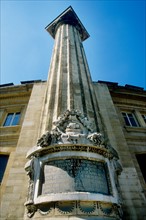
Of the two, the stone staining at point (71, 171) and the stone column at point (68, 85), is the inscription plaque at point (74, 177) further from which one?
the stone column at point (68, 85)

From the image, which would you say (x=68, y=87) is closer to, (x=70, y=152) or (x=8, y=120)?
(x=70, y=152)

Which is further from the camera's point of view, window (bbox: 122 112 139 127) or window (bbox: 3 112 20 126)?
window (bbox: 122 112 139 127)

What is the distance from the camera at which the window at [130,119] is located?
10.9 meters

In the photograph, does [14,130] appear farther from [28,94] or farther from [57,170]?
[57,170]

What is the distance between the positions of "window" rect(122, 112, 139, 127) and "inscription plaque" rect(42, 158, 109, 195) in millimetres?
7240

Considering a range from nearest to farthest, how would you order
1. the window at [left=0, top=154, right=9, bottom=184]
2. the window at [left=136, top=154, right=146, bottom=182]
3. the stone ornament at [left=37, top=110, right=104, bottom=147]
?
the stone ornament at [left=37, top=110, right=104, bottom=147] < the window at [left=0, top=154, right=9, bottom=184] < the window at [left=136, top=154, right=146, bottom=182]

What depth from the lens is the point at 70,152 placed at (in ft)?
13.8

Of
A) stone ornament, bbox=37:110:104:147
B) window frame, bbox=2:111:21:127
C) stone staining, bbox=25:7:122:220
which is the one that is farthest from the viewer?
window frame, bbox=2:111:21:127

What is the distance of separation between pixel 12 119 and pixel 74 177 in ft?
25.8

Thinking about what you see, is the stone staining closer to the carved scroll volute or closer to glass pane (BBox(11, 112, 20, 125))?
the carved scroll volute

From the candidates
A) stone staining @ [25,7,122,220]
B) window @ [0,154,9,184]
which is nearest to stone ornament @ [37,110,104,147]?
stone staining @ [25,7,122,220]

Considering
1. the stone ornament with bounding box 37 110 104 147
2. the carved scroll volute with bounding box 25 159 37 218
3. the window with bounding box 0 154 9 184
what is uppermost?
the window with bounding box 0 154 9 184

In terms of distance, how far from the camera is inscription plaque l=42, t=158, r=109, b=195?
369cm

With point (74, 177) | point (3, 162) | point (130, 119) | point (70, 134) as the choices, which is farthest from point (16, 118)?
point (74, 177)
